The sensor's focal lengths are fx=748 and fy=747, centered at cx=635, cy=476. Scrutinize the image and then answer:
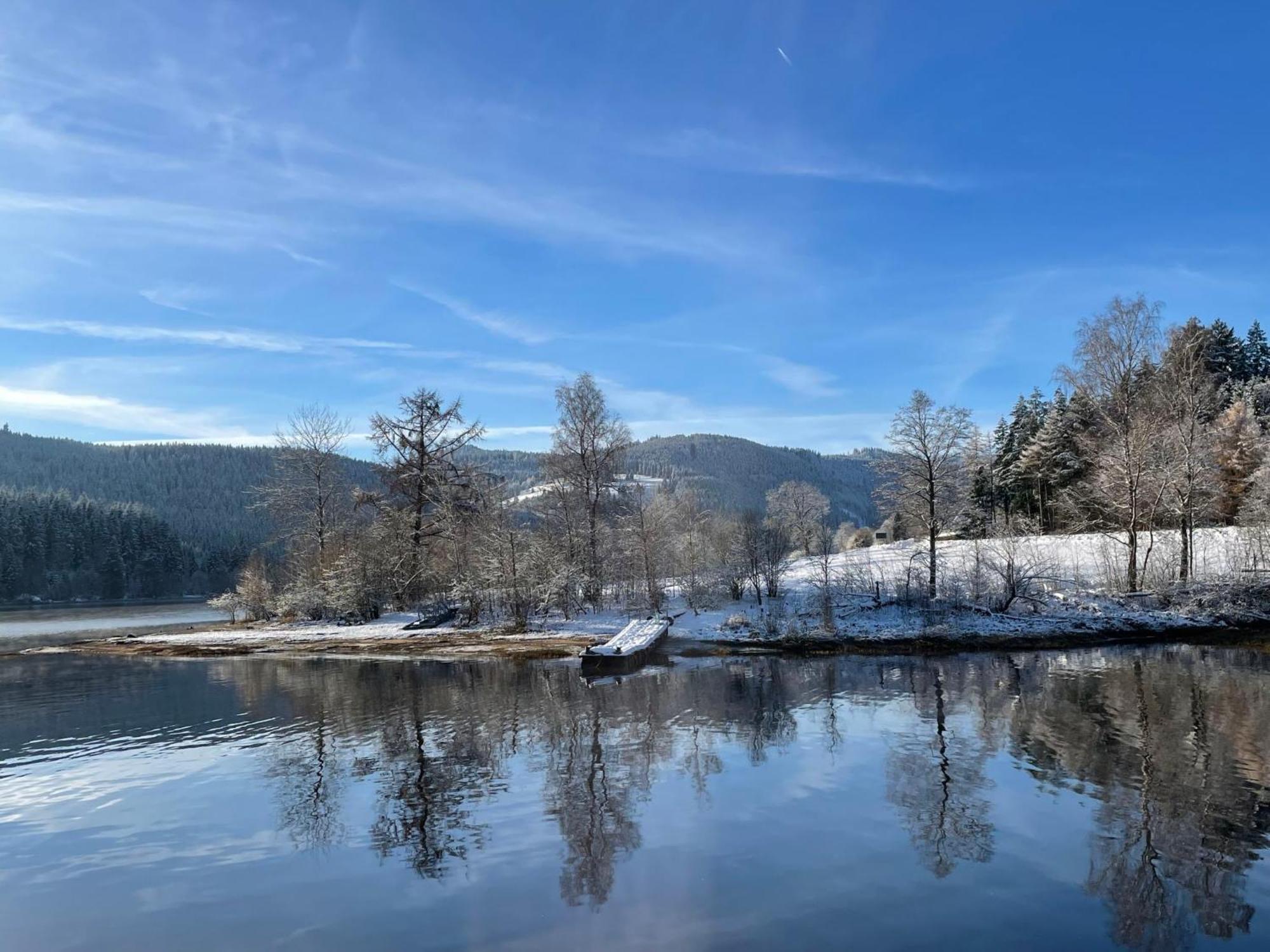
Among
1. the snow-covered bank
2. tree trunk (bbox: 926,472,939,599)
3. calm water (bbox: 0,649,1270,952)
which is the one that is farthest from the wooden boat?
tree trunk (bbox: 926,472,939,599)

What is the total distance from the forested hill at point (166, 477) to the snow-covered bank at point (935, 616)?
107394 mm

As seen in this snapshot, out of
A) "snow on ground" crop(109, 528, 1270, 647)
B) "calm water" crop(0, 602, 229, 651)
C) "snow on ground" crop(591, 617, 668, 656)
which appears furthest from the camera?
"calm water" crop(0, 602, 229, 651)

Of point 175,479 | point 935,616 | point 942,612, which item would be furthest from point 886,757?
point 175,479

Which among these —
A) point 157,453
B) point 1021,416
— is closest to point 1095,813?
point 1021,416

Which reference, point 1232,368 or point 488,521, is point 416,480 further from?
point 1232,368

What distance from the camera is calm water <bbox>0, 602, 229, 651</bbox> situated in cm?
4822

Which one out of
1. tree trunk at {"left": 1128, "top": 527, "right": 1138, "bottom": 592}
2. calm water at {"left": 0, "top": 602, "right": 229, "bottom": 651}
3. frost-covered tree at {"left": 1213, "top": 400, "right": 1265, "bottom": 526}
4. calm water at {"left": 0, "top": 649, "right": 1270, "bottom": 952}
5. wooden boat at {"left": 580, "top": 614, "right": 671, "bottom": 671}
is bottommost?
calm water at {"left": 0, "top": 602, "right": 229, "bottom": 651}

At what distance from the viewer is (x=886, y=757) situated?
46.6 ft

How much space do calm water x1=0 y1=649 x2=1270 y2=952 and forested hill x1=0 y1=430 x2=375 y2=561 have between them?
421ft

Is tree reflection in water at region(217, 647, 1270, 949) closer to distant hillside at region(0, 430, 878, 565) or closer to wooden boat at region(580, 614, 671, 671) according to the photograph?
wooden boat at region(580, 614, 671, 671)

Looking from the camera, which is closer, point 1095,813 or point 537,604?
point 1095,813

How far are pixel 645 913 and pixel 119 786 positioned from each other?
11.3 meters

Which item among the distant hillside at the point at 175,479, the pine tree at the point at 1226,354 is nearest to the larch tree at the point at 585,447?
the pine tree at the point at 1226,354

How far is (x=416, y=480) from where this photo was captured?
42500 mm
